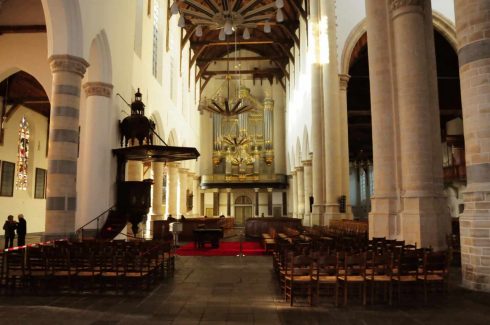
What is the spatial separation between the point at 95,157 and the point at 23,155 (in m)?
11.2

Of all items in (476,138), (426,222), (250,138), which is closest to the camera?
(476,138)

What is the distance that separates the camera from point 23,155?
22438mm

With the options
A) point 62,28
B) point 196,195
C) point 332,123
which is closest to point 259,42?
point 196,195

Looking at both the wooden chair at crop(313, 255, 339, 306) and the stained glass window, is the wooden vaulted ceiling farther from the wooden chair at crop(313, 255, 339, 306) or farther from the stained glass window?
the wooden chair at crop(313, 255, 339, 306)

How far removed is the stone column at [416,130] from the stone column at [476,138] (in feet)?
7.55

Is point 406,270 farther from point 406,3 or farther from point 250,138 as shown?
point 250,138

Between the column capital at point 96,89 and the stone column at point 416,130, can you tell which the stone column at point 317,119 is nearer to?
the stone column at point 416,130

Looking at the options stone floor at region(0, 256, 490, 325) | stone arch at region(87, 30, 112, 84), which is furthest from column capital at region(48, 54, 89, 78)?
stone floor at region(0, 256, 490, 325)

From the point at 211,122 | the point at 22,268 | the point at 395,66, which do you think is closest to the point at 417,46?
the point at 395,66

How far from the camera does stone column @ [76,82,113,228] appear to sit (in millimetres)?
13648

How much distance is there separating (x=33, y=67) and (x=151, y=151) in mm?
5851

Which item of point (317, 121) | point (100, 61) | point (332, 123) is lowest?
point (332, 123)

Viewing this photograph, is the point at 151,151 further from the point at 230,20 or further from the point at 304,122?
the point at 304,122

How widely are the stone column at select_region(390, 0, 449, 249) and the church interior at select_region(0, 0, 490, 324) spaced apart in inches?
1.5
